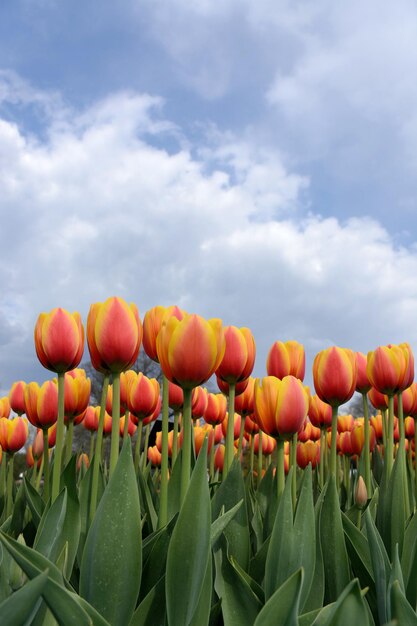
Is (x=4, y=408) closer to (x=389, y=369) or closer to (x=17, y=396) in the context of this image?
(x=17, y=396)

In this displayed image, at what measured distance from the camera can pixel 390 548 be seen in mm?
2451

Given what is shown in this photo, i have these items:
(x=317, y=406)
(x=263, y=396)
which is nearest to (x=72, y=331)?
(x=263, y=396)

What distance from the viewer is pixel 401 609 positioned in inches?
51.6

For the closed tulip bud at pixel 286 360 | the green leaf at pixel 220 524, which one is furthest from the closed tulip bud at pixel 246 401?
the green leaf at pixel 220 524

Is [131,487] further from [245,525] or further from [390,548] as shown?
[390,548]

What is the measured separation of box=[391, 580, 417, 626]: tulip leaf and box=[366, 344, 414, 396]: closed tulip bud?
1.63 m

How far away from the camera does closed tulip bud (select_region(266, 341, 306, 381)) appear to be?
9.32 ft

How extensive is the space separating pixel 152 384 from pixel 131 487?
151 cm

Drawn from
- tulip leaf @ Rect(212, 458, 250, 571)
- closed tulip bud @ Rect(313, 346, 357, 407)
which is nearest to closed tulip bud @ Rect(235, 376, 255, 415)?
closed tulip bud @ Rect(313, 346, 357, 407)

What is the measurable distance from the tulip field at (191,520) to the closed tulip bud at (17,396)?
0.87 metres

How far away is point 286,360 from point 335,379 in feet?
1.25

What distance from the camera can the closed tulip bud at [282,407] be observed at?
2.20m

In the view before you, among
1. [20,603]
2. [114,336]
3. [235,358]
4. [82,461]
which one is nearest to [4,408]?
[82,461]

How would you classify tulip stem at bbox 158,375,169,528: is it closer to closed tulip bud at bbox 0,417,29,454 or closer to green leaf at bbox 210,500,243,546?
green leaf at bbox 210,500,243,546
